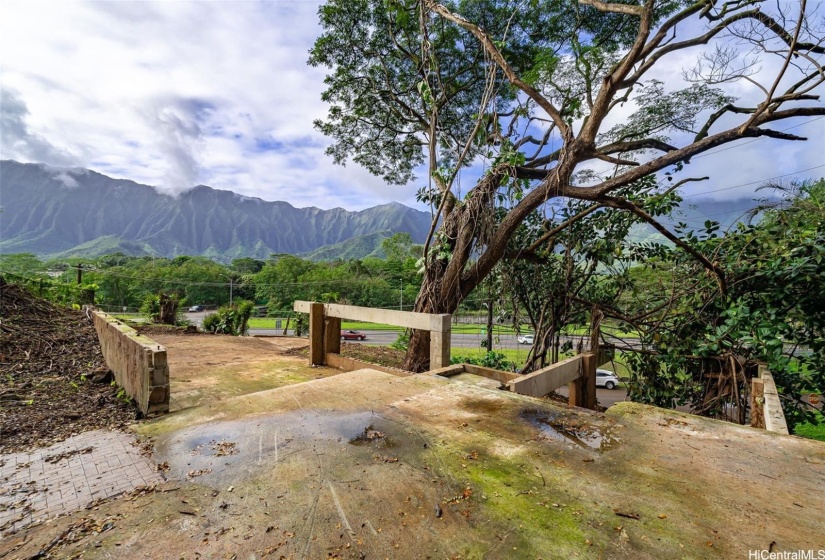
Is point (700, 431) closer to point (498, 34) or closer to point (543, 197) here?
point (543, 197)

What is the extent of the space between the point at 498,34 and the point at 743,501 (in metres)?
8.33

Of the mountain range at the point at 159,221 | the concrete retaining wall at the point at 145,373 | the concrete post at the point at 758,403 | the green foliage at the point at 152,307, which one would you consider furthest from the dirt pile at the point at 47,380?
the mountain range at the point at 159,221

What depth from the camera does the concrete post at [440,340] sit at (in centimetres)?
365

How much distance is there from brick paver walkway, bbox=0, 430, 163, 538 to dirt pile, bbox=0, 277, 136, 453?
0.85 feet

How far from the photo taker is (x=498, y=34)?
7297 mm

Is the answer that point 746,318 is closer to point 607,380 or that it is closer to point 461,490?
point 461,490

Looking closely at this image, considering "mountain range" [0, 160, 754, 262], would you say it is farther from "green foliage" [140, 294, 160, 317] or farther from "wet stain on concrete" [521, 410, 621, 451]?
"wet stain on concrete" [521, 410, 621, 451]

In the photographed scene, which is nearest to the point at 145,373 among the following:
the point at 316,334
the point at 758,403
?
the point at 316,334

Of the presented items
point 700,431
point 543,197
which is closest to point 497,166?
point 543,197

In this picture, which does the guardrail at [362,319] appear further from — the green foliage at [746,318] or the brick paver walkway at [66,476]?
the green foliage at [746,318]

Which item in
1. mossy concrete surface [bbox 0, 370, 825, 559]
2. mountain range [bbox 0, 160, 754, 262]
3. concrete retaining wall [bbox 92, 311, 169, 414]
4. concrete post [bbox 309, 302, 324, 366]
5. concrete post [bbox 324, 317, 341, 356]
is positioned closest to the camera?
mossy concrete surface [bbox 0, 370, 825, 559]

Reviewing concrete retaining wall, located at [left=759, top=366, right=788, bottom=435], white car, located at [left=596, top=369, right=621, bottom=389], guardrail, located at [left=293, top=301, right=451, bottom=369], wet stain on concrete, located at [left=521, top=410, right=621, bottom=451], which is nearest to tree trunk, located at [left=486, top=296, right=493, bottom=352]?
guardrail, located at [left=293, top=301, right=451, bottom=369]

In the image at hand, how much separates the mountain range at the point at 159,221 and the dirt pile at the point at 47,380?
369 feet

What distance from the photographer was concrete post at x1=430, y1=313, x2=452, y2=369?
12.0 feet
